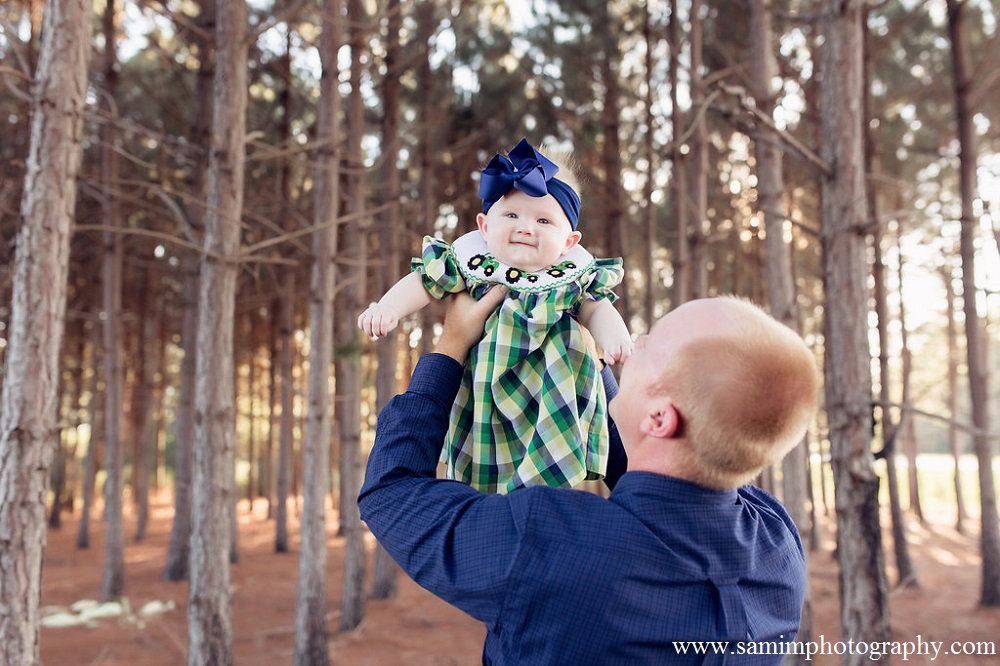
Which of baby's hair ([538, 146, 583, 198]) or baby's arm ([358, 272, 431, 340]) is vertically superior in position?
baby's hair ([538, 146, 583, 198])

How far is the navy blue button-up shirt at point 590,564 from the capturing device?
1343 millimetres

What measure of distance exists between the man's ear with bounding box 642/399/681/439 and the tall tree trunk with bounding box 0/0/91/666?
386 centimetres

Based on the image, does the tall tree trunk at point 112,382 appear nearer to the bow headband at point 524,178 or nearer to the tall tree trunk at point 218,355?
the tall tree trunk at point 218,355

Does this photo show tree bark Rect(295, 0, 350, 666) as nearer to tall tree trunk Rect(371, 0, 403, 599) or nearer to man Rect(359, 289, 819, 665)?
tall tree trunk Rect(371, 0, 403, 599)

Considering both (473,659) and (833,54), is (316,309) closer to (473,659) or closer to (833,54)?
(473,659)

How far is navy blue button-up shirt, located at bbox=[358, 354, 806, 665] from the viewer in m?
1.34

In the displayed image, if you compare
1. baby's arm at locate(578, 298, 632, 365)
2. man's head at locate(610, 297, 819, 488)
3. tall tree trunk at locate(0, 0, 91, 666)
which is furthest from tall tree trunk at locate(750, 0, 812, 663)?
man's head at locate(610, 297, 819, 488)

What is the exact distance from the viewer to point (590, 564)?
1.35 m

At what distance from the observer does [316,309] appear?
7707 millimetres

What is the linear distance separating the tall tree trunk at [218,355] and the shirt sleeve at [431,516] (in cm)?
430

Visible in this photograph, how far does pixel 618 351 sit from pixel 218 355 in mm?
4346

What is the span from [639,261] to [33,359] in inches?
540

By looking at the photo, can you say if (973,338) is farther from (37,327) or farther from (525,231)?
(37,327)

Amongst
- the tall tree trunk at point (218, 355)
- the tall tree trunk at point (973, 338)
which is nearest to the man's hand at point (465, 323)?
the tall tree trunk at point (218, 355)
